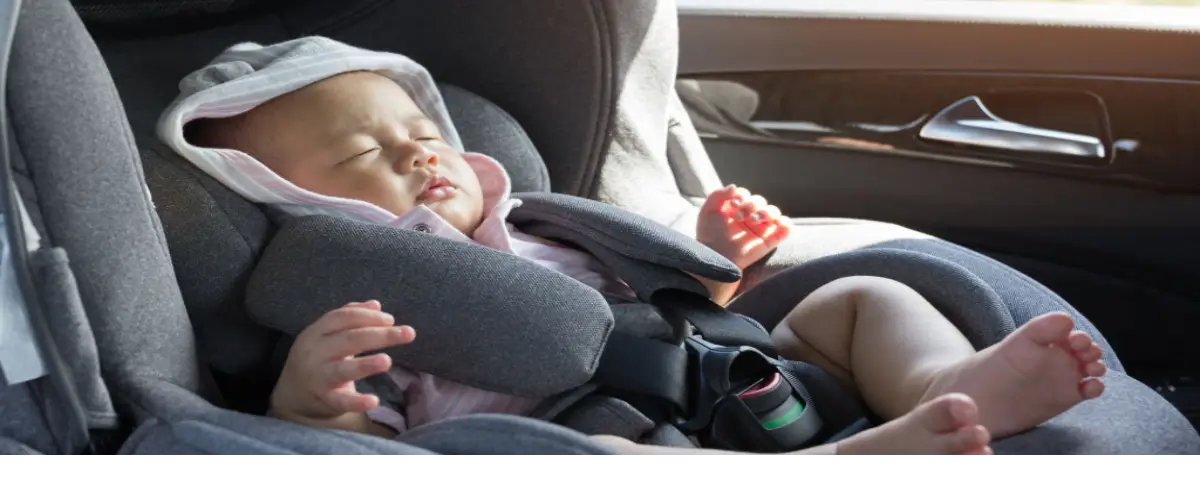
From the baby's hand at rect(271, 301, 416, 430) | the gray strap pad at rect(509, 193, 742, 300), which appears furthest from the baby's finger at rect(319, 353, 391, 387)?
the gray strap pad at rect(509, 193, 742, 300)

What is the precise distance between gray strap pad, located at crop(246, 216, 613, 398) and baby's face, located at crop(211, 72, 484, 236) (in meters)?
0.11

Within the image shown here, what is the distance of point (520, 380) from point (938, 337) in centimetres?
35

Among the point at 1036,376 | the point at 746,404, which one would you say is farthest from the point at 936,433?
the point at 746,404

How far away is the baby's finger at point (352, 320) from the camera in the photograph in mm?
837

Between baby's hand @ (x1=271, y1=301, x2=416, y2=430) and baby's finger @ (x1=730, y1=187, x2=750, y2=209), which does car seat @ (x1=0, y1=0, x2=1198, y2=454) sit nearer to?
baby's hand @ (x1=271, y1=301, x2=416, y2=430)

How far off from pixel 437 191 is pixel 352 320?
0.31m

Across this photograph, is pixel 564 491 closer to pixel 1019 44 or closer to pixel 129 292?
pixel 129 292

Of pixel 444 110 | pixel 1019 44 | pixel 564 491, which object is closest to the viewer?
pixel 564 491

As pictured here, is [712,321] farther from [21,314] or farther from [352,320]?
[21,314]

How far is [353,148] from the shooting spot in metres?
1.10

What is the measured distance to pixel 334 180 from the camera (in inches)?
43.1

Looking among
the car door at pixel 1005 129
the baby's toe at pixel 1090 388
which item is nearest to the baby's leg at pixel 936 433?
the baby's toe at pixel 1090 388

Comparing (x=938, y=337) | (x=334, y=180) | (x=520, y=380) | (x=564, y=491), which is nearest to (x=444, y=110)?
(x=334, y=180)

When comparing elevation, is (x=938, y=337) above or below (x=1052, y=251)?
above
